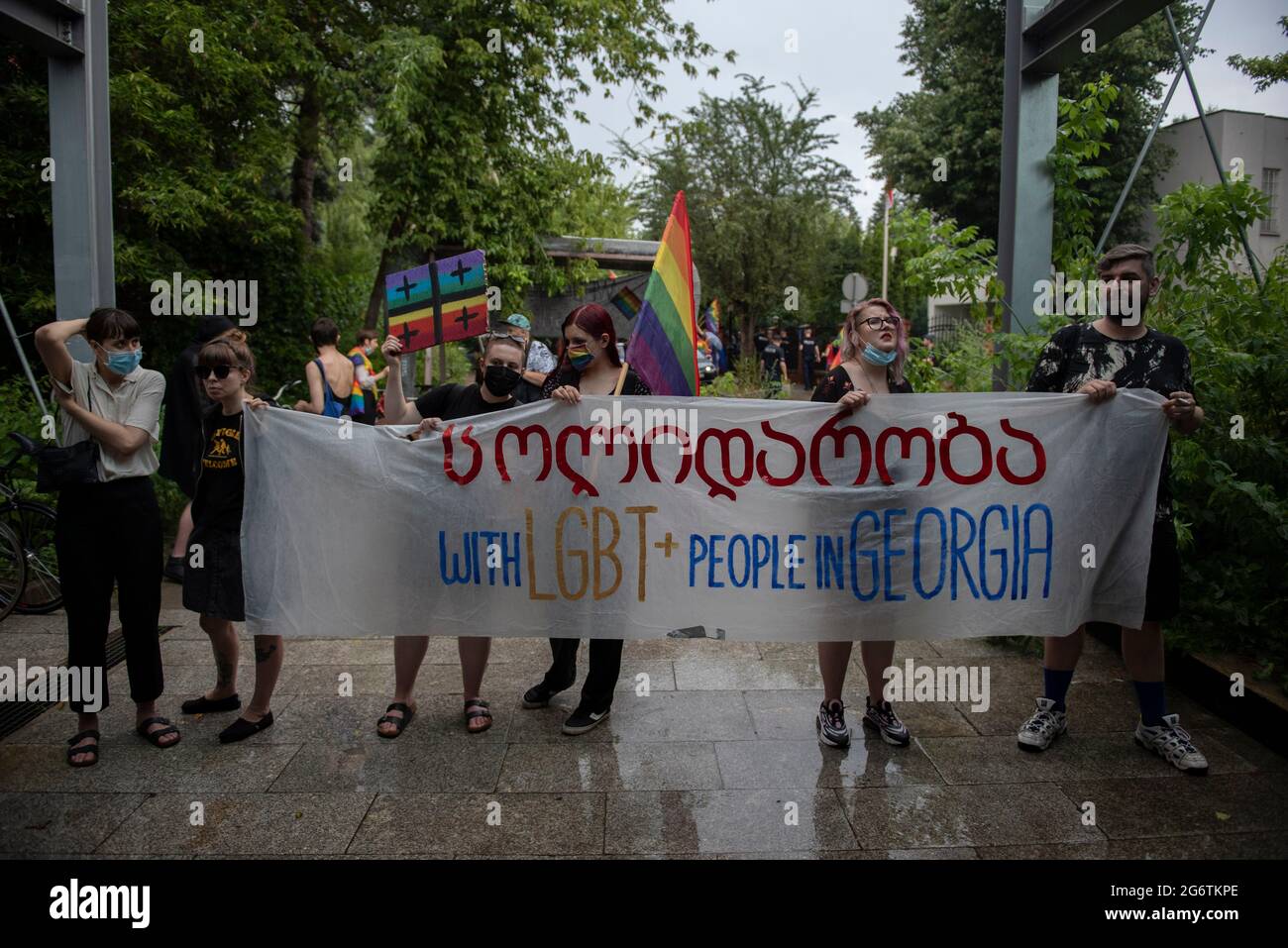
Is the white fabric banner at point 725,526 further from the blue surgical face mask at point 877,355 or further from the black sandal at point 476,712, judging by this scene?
the black sandal at point 476,712

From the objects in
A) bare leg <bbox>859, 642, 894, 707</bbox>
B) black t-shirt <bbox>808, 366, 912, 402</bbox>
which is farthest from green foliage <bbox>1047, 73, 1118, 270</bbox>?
bare leg <bbox>859, 642, 894, 707</bbox>

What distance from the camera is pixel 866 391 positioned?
406 centimetres

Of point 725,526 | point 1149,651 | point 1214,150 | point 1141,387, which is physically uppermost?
point 1214,150

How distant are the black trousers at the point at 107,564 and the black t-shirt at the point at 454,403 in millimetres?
1212

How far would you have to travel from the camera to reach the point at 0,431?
7168 mm

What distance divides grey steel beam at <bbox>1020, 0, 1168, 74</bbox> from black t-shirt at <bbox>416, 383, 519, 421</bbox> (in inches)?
161

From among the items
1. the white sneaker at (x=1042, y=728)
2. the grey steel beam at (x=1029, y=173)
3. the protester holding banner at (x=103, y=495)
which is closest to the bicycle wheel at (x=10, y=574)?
the protester holding banner at (x=103, y=495)

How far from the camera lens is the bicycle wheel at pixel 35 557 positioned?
20.3 feet

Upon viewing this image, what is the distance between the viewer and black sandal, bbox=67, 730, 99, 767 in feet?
13.1

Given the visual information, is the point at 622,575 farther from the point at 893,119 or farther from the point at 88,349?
the point at 893,119

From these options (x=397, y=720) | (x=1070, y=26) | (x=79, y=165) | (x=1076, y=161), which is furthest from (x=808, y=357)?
(x=397, y=720)

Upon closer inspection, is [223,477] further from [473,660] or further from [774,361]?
[774,361]

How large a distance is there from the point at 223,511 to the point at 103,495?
0.46 m

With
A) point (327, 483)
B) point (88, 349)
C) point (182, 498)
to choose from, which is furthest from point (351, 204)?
point (327, 483)
